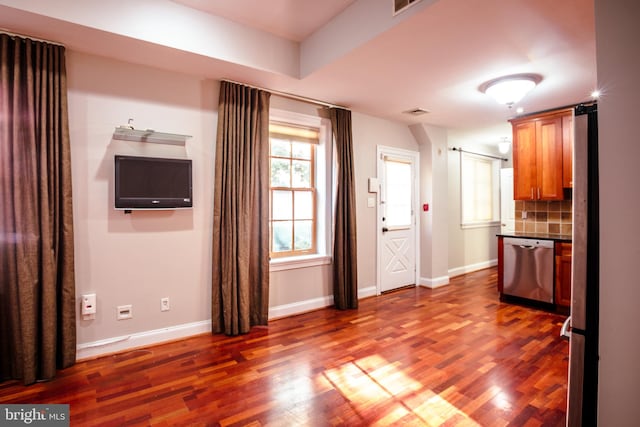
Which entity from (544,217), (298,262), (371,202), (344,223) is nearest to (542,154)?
(544,217)

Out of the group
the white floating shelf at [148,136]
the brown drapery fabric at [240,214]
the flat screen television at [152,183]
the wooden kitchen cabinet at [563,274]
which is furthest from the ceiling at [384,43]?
the wooden kitchen cabinet at [563,274]

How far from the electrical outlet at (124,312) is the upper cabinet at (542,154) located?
5.01 m

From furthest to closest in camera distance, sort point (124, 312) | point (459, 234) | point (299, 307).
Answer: point (459, 234) < point (299, 307) < point (124, 312)

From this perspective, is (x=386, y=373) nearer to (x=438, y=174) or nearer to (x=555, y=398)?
(x=555, y=398)

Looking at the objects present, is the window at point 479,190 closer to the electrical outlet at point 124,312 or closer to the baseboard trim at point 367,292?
the baseboard trim at point 367,292

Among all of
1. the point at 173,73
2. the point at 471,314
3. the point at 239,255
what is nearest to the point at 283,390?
the point at 239,255

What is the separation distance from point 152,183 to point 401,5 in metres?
2.49

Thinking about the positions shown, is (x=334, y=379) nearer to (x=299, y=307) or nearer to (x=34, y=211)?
(x=299, y=307)

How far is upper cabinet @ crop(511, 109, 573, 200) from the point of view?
4.25 meters

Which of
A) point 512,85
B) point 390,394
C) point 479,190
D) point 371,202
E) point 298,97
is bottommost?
point 390,394

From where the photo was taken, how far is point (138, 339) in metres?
3.01

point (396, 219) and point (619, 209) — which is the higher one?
point (619, 209)

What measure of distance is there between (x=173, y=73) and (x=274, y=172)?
144 cm

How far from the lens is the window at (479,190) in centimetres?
647
